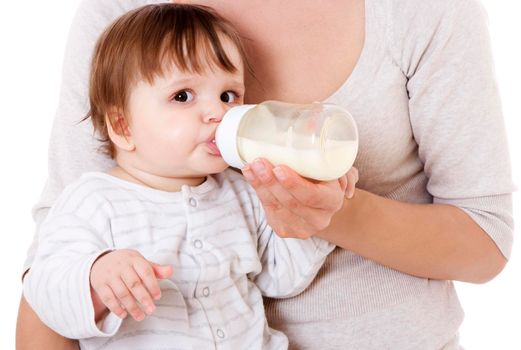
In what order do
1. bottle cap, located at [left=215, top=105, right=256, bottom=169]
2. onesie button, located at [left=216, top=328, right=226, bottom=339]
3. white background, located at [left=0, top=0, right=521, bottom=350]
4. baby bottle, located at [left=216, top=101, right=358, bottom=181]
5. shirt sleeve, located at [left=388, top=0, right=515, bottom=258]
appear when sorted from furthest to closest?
white background, located at [left=0, top=0, right=521, bottom=350] < shirt sleeve, located at [left=388, top=0, right=515, bottom=258] < onesie button, located at [left=216, top=328, right=226, bottom=339] < bottle cap, located at [left=215, top=105, right=256, bottom=169] < baby bottle, located at [left=216, top=101, right=358, bottom=181]

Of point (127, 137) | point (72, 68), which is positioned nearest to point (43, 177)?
point (72, 68)

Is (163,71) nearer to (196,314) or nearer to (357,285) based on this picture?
(196,314)

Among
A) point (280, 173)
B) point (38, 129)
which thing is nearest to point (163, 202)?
point (280, 173)

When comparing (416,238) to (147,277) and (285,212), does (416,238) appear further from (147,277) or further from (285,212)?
(147,277)

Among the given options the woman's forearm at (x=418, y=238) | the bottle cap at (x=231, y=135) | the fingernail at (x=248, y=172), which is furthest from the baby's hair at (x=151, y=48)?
the woman's forearm at (x=418, y=238)

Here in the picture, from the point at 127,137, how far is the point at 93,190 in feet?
0.33

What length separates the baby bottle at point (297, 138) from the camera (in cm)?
105

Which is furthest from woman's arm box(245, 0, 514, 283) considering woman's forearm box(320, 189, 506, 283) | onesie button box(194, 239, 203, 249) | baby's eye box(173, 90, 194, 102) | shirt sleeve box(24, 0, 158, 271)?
shirt sleeve box(24, 0, 158, 271)

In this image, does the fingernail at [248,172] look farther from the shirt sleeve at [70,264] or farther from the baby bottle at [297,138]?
the shirt sleeve at [70,264]

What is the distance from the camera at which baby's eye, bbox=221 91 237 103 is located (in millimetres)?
1299

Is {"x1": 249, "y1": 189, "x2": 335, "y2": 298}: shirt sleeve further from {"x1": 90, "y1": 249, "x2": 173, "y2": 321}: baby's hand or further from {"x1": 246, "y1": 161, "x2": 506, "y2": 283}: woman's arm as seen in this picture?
{"x1": 90, "y1": 249, "x2": 173, "y2": 321}: baby's hand

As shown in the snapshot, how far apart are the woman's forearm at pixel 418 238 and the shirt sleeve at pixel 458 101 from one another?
36 mm

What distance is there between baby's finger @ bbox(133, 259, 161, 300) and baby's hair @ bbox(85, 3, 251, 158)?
30 centimetres

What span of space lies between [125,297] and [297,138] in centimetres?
31
